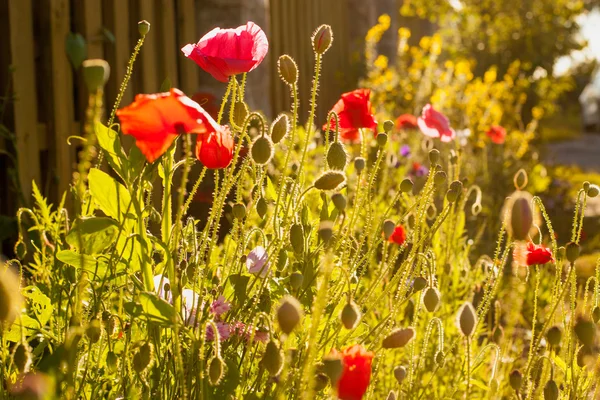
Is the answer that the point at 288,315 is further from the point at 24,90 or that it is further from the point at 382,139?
the point at 24,90

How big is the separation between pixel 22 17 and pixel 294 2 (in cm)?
315

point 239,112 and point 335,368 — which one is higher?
point 239,112

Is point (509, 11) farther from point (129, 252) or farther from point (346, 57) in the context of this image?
point (129, 252)

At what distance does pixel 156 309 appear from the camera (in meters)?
1.07

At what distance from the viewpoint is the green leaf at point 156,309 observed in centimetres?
105

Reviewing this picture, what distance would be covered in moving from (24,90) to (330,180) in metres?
2.01

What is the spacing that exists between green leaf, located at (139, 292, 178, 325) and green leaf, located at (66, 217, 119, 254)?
0.56 ft

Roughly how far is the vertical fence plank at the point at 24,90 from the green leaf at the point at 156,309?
1.84m

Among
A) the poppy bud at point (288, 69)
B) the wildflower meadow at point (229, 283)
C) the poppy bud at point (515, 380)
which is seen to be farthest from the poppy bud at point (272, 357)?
the poppy bud at point (288, 69)

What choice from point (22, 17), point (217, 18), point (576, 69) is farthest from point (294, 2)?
point (576, 69)

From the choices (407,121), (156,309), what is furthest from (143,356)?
(407,121)

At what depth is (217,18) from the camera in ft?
12.6

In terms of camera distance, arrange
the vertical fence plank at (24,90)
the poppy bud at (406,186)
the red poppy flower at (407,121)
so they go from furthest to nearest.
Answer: the red poppy flower at (407,121) < the vertical fence plank at (24,90) < the poppy bud at (406,186)

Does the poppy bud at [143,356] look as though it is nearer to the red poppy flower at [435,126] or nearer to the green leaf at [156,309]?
the green leaf at [156,309]
